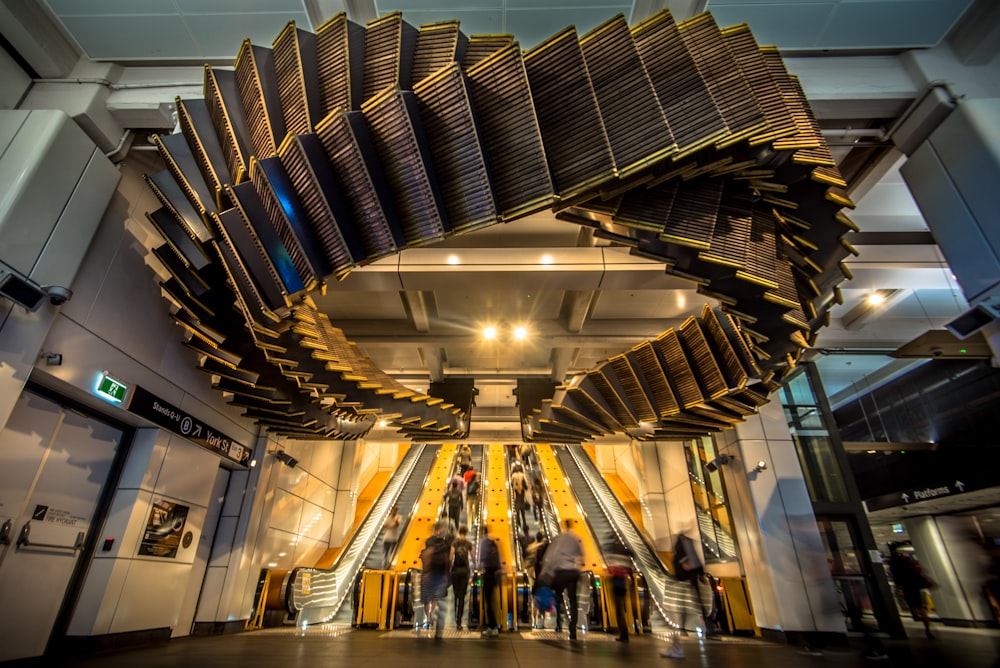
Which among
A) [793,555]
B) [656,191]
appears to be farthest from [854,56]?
[793,555]

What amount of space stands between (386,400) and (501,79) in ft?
21.8

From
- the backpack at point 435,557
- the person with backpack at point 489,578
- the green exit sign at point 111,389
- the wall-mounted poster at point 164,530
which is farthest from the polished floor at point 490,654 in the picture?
the green exit sign at point 111,389

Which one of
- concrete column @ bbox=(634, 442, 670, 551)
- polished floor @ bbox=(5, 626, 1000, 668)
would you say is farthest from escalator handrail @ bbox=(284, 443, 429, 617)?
concrete column @ bbox=(634, 442, 670, 551)

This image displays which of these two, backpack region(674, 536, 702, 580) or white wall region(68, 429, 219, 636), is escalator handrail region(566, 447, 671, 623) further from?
white wall region(68, 429, 219, 636)

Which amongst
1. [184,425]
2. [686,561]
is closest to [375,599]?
[184,425]

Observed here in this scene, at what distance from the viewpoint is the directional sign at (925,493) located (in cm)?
1021

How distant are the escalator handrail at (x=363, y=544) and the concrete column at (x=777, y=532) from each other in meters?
7.78

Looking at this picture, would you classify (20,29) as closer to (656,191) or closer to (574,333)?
(656,191)

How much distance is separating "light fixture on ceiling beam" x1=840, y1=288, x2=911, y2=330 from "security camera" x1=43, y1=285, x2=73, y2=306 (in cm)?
1196

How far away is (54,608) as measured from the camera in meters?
4.93

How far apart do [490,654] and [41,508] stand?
5186 millimetres

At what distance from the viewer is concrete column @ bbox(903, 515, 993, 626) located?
37.8 feet

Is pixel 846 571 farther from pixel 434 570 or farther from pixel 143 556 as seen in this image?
pixel 143 556

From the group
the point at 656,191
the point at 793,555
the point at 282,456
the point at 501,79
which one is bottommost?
the point at 793,555
